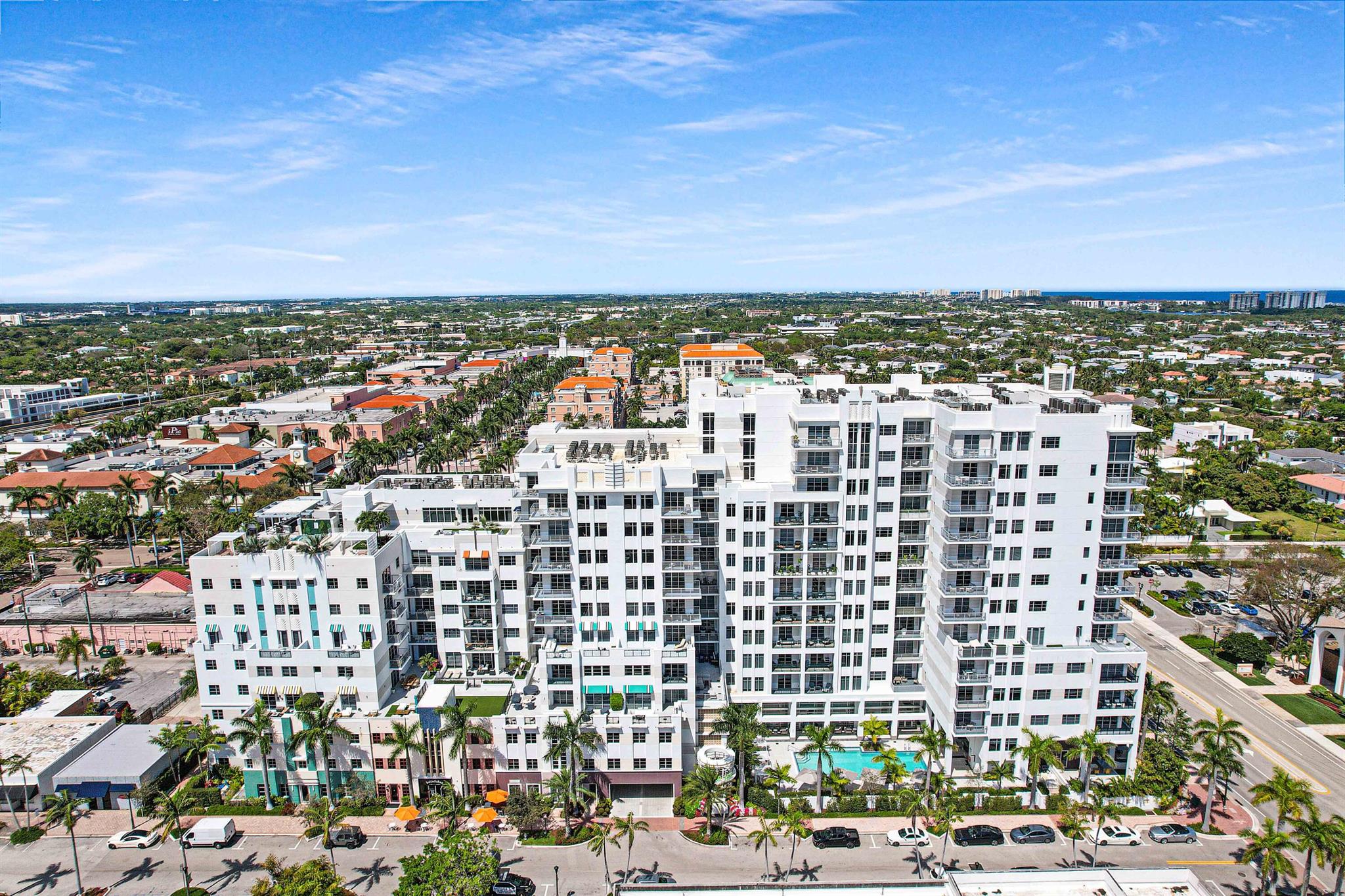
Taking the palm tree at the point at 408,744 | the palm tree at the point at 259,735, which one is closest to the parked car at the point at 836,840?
the palm tree at the point at 408,744

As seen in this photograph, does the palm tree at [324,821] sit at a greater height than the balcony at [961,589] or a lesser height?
lesser

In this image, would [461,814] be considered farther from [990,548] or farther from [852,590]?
[990,548]

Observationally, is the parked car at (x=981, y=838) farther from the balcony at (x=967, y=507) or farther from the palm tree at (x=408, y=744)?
the palm tree at (x=408, y=744)

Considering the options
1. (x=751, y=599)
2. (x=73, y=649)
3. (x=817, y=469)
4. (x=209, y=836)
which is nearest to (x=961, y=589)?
(x=817, y=469)

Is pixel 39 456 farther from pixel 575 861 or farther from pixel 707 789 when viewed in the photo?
pixel 707 789

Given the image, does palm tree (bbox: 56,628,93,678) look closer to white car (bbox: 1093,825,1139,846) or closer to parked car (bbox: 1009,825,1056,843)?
parked car (bbox: 1009,825,1056,843)

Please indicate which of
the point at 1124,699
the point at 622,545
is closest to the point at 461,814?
the point at 622,545
